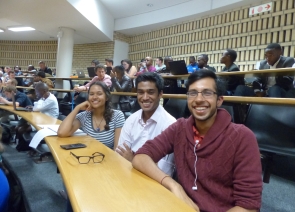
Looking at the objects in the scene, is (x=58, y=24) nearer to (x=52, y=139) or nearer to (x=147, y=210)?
(x=52, y=139)

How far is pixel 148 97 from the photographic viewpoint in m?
1.81

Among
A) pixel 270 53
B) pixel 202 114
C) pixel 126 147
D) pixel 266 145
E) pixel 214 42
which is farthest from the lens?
pixel 214 42

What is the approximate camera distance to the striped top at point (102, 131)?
83.1 inches

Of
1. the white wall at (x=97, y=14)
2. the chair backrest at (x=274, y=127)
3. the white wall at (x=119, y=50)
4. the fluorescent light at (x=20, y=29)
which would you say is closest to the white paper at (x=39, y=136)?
the chair backrest at (x=274, y=127)

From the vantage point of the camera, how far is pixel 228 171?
1075 mm

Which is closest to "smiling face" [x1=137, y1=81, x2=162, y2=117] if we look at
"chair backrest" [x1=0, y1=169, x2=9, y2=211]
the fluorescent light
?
"chair backrest" [x1=0, y1=169, x2=9, y2=211]

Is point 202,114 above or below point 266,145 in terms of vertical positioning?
above

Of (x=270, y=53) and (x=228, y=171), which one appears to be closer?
(x=228, y=171)

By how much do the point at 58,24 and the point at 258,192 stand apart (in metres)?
8.43

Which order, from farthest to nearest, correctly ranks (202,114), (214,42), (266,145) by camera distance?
(214,42) → (266,145) → (202,114)

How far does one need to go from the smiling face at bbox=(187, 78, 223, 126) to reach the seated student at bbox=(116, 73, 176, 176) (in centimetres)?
45

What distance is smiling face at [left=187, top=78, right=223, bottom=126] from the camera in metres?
1.21

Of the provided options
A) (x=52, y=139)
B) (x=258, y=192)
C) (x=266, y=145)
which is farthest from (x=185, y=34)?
(x=258, y=192)

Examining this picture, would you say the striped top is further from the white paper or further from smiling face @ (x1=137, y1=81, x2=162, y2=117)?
smiling face @ (x1=137, y1=81, x2=162, y2=117)
